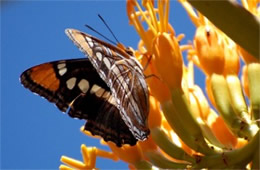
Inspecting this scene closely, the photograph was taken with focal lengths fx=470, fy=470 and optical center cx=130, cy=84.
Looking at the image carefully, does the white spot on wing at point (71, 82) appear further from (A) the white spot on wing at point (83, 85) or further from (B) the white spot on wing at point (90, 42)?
(B) the white spot on wing at point (90, 42)

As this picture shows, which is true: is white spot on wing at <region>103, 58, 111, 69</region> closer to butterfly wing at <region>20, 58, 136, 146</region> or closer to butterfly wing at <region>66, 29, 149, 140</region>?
butterfly wing at <region>66, 29, 149, 140</region>

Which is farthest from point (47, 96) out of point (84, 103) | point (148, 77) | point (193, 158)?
point (193, 158)

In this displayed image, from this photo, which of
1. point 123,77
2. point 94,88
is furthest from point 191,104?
point 94,88

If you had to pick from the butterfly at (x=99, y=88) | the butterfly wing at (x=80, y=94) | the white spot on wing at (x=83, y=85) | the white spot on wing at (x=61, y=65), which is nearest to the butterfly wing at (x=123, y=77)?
the butterfly at (x=99, y=88)

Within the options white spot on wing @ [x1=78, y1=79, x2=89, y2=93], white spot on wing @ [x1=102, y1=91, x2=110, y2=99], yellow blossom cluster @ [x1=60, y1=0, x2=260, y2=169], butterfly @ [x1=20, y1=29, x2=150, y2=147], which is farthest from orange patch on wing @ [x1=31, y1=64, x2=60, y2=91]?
yellow blossom cluster @ [x1=60, y1=0, x2=260, y2=169]

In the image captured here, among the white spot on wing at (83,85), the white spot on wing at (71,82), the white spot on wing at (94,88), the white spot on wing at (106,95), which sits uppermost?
the white spot on wing at (71,82)

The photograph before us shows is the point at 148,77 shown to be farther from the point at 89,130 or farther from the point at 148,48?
the point at 89,130

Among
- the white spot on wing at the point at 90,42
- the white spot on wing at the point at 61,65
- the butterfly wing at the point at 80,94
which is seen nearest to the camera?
the white spot on wing at the point at 90,42
